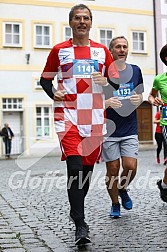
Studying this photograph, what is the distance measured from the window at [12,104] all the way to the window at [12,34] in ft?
9.36

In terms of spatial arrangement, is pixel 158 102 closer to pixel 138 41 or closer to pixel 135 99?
pixel 135 99

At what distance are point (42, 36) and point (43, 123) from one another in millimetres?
4660

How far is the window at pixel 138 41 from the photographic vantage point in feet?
A: 97.9

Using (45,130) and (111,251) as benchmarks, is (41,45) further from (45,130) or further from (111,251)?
(111,251)

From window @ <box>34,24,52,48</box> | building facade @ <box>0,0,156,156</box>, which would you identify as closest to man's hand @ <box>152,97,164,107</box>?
building facade @ <box>0,0,156,156</box>

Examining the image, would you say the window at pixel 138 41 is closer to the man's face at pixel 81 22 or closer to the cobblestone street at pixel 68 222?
the cobblestone street at pixel 68 222

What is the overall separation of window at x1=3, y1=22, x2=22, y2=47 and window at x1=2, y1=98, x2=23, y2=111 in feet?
9.36

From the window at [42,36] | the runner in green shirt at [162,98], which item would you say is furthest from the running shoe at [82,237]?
the window at [42,36]

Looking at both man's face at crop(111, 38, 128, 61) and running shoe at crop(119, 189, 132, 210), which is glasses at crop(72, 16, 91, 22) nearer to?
man's face at crop(111, 38, 128, 61)

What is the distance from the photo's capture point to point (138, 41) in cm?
3003

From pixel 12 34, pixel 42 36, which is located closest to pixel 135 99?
pixel 12 34

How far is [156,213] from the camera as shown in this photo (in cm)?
592

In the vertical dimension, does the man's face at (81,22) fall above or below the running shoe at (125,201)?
above

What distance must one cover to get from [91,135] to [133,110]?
1.30m
